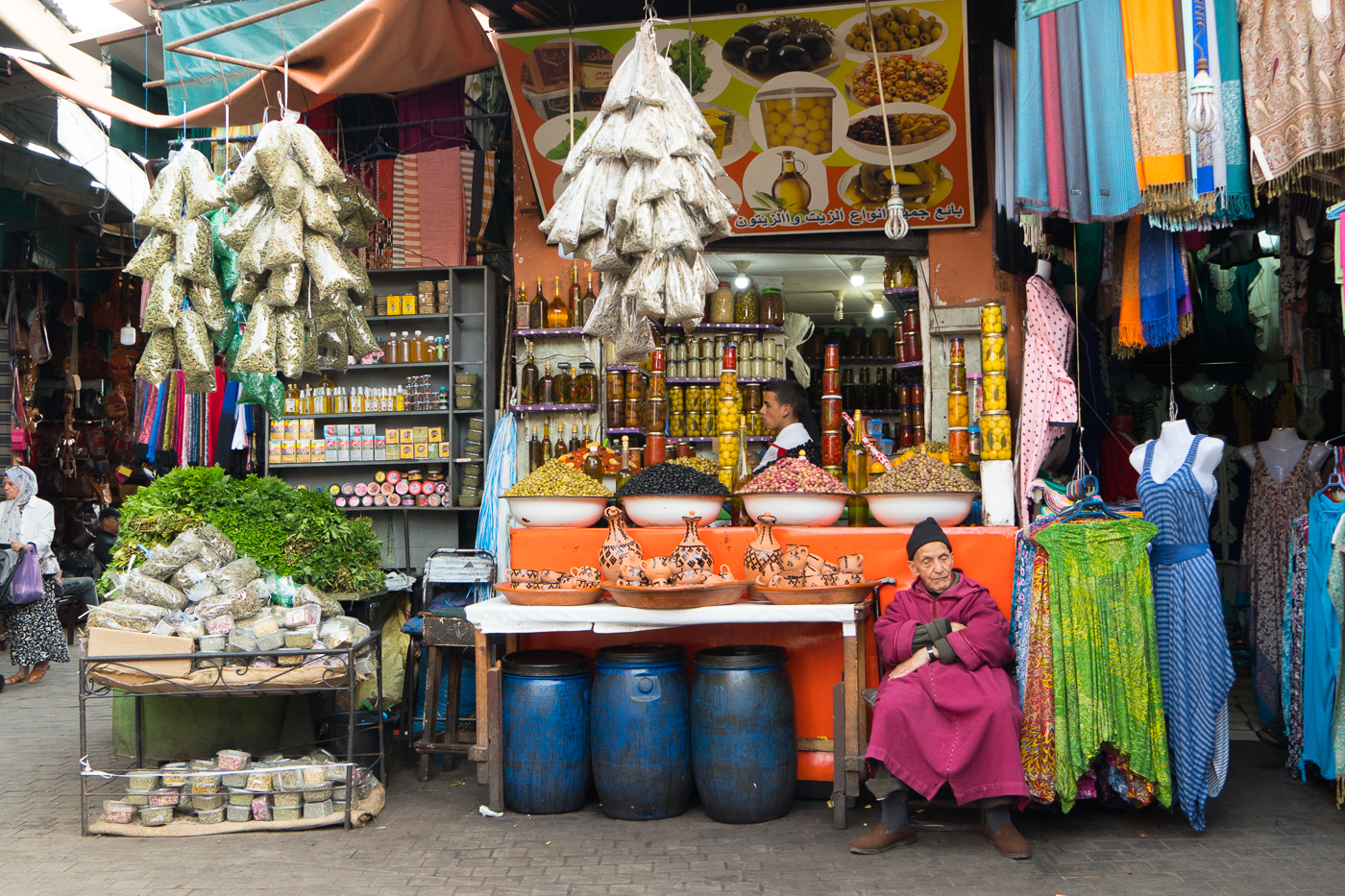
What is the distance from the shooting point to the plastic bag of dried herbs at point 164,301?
167 inches

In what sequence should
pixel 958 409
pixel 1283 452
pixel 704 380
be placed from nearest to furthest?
pixel 958 409
pixel 1283 452
pixel 704 380

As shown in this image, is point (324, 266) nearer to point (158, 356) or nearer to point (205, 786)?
point (158, 356)

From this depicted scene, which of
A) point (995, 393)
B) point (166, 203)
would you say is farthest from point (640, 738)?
point (166, 203)

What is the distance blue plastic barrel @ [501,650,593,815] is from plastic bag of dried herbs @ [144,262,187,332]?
2.05 m

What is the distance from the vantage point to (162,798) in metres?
3.83

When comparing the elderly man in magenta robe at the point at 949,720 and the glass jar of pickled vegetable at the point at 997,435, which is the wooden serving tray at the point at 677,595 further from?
the glass jar of pickled vegetable at the point at 997,435

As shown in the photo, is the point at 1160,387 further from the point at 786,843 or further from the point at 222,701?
the point at 222,701

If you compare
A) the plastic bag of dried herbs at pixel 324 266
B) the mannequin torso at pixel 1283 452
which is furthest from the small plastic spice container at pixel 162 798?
the mannequin torso at pixel 1283 452

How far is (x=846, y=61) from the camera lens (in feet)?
17.6

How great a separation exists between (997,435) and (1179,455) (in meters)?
0.68

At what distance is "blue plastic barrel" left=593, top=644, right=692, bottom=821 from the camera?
12.4 ft

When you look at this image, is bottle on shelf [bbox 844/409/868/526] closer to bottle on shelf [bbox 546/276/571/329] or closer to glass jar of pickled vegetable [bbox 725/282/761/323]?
glass jar of pickled vegetable [bbox 725/282/761/323]

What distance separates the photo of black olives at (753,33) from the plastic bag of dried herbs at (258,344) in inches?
110

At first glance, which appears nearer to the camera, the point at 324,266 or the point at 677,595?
the point at 677,595
